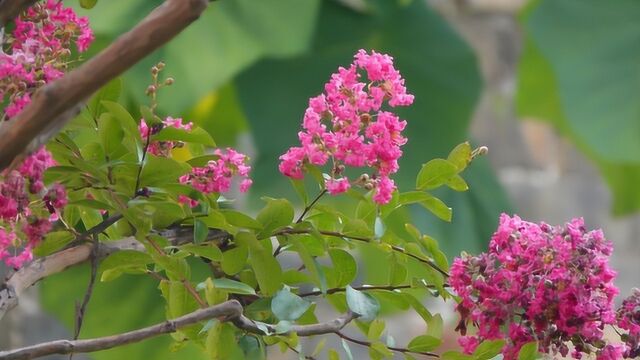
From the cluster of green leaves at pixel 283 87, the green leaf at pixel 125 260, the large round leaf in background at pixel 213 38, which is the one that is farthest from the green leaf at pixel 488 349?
the large round leaf in background at pixel 213 38

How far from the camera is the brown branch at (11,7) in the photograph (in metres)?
0.32

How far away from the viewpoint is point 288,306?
0.37 m

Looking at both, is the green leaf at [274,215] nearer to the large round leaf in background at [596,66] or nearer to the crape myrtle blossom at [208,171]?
the crape myrtle blossom at [208,171]

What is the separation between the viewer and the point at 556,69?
149 cm

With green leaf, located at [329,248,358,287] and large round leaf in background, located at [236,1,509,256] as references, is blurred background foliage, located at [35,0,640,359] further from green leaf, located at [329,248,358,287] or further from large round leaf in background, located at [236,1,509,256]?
green leaf, located at [329,248,358,287]

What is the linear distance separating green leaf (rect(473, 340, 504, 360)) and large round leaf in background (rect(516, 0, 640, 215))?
3.64 ft

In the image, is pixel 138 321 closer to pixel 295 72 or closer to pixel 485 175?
pixel 295 72

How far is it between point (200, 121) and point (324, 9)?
8.8 inches

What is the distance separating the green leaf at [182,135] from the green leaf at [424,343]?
0.10m

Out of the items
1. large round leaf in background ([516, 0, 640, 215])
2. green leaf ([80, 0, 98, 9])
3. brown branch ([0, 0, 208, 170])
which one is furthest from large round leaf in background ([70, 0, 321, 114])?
brown branch ([0, 0, 208, 170])

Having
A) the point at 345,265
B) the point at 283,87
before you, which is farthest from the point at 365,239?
the point at 283,87

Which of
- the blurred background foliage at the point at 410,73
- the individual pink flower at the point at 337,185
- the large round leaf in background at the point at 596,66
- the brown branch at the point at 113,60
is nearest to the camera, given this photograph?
the brown branch at the point at 113,60

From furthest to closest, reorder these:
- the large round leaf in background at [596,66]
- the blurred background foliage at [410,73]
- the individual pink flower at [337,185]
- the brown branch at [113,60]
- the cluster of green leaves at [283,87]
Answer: the large round leaf in background at [596,66] < the blurred background foliage at [410,73] < the cluster of green leaves at [283,87] < the individual pink flower at [337,185] < the brown branch at [113,60]

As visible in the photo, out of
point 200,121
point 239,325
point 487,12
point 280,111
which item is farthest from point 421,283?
point 487,12
